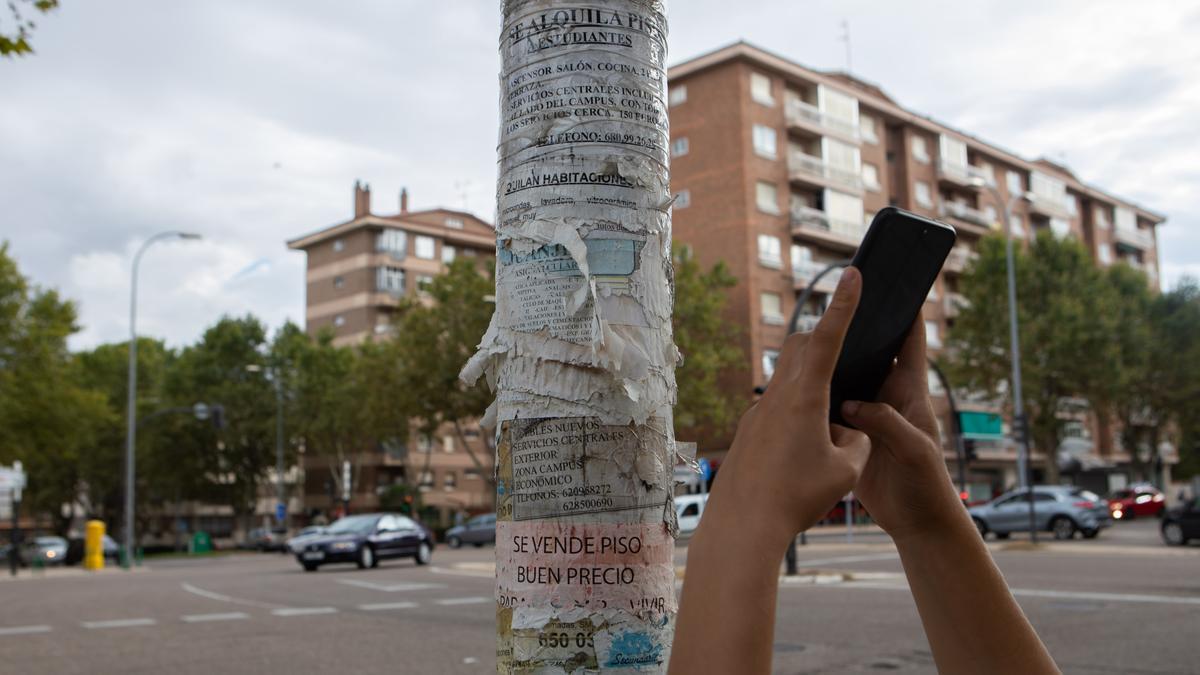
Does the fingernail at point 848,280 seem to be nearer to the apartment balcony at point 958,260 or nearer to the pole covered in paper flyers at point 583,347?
the pole covered in paper flyers at point 583,347

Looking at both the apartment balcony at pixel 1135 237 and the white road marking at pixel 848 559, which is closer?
the white road marking at pixel 848 559

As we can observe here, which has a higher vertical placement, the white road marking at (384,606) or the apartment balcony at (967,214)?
the apartment balcony at (967,214)

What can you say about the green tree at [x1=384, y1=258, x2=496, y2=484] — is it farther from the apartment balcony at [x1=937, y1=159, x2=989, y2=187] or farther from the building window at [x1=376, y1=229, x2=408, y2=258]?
the apartment balcony at [x1=937, y1=159, x2=989, y2=187]

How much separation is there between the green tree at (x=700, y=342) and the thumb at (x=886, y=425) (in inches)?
1525

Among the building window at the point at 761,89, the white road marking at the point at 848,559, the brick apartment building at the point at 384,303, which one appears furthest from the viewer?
the brick apartment building at the point at 384,303

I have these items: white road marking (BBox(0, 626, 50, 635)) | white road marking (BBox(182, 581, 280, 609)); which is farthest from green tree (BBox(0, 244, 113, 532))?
white road marking (BBox(0, 626, 50, 635))

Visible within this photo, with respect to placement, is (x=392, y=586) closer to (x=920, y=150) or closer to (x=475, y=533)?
(x=475, y=533)

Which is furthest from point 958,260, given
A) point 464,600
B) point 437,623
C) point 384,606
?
point 437,623

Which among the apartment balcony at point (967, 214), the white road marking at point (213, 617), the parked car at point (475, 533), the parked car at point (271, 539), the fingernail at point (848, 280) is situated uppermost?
the apartment balcony at point (967, 214)

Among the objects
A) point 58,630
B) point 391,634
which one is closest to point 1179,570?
point 391,634

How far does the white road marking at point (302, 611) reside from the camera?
12.6 meters

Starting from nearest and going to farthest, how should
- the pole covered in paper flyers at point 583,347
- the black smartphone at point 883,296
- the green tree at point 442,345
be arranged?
the black smartphone at point 883,296 < the pole covered in paper flyers at point 583,347 < the green tree at point 442,345

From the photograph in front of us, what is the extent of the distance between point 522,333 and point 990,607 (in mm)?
828

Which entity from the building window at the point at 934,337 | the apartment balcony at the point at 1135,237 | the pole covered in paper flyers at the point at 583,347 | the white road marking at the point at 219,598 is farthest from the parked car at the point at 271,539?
the apartment balcony at the point at 1135,237
